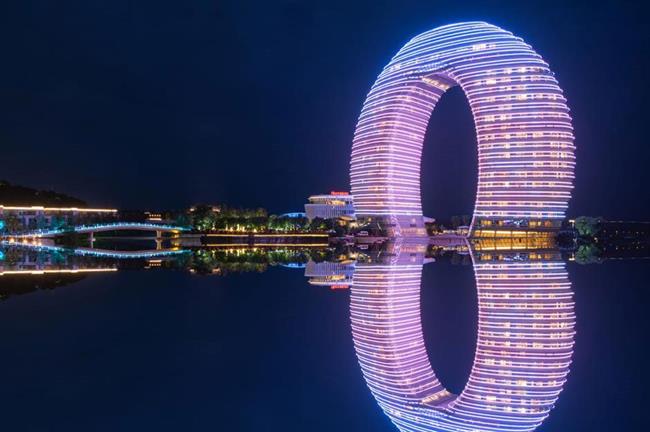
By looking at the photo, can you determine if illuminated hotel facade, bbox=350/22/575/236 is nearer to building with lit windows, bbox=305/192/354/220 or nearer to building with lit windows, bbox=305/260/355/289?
building with lit windows, bbox=305/192/354/220

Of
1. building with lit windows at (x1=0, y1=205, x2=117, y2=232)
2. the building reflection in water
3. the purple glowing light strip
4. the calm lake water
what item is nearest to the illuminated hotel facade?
building with lit windows at (x1=0, y1=205, x2=117, y2=232)

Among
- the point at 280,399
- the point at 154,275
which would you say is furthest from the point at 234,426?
the point at 154,275

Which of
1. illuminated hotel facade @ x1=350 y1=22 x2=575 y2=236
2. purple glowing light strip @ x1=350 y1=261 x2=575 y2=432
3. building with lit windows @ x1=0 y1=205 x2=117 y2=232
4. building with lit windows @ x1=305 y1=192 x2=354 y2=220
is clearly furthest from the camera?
building with lit windows @ x1=305 y1=192 x2=354 y2=220

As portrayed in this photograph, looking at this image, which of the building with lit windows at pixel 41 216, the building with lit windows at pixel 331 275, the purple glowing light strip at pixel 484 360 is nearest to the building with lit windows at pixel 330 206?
the building with lit windows at pixel 41 216

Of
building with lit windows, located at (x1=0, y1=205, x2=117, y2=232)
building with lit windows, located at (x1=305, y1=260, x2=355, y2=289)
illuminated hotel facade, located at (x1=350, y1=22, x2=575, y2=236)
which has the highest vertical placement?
illuminated hotel facade, located at (x1=350, y1=22, x2=575, y2=236)

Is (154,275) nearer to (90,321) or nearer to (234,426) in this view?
(90,321)

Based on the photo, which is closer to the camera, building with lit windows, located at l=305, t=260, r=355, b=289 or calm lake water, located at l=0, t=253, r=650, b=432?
calm lake water, located at l=0, t=253, r=650, b=432

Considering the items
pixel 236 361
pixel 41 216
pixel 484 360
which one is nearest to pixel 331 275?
pixel 484 360
